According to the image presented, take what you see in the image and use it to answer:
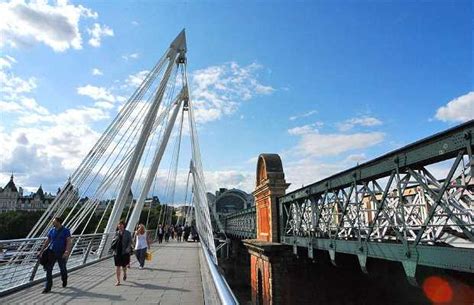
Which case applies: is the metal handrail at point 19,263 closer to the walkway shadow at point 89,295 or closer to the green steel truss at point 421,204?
the walkway shadow at point 89,295

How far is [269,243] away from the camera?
17438 mm

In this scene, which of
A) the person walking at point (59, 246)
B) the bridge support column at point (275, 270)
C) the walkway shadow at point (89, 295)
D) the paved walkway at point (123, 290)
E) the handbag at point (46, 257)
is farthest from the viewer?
the bridge support column at point (275, 270)

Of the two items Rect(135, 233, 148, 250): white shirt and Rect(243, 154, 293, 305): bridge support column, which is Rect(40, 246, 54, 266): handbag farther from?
Rect(243, 154, 293, 305): bridge support column

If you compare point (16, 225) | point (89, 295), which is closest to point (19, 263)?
point (89, 295)

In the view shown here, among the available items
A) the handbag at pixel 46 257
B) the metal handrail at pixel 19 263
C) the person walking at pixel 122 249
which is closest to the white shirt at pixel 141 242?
the metal handrail at pixel 19 263

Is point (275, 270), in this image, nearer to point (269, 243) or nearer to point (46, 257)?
point (269, 243)

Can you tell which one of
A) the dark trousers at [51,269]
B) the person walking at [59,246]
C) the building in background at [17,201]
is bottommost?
the dark trousers at [51,269]

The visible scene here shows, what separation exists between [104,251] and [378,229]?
1199 cm

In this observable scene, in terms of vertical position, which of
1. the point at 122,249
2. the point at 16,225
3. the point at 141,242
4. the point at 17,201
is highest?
the point at 17,201

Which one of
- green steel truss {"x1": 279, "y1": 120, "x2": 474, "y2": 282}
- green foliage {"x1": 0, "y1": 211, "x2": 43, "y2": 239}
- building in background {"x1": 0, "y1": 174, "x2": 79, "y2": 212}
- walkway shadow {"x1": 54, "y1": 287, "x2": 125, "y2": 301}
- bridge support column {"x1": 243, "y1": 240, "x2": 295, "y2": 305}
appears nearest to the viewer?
green steel truss {"x1": 279, "y1": 120, "x2": 474, "y2": 282}

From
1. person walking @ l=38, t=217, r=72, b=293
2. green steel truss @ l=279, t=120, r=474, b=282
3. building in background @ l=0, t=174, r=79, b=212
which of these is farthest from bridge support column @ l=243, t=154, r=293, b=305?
building in background @ l=0, t=174, r=79, b=212

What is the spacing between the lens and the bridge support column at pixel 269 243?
1614 cm

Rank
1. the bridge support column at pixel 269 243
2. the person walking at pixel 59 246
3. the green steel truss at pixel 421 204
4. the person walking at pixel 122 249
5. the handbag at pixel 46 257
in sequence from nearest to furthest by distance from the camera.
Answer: the green steel truss at pixel 421 204 < the handbag at pixel 46 257 < the person walking at pixel 59 246 < the person walking at pixel 122 249 < the bridge support column at pixel 269 243

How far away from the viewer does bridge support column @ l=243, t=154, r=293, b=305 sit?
53.0 ft
